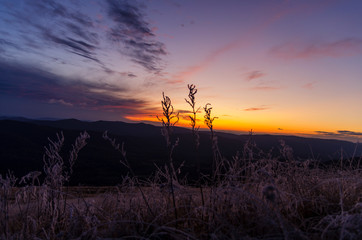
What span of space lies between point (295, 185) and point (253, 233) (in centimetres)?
155

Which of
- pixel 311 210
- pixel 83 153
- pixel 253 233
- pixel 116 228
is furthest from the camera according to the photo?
pixel 83 153

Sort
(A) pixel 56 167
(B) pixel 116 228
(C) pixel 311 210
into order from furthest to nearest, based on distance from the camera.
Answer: (A) pixel 56 167, (C) pixel 311 210, (B) pixel 116 228

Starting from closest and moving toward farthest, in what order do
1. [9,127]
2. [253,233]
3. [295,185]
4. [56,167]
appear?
[253,233] < [56,167] < [295,185] < [9,127]

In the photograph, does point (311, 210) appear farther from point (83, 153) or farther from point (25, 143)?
point (25, 143)

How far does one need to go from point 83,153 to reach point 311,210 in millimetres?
95197

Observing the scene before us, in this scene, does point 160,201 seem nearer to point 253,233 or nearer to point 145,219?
point 145,219

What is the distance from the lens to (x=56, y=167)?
9.80 feet

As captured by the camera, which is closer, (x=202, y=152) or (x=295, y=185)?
(x=295, y=185)

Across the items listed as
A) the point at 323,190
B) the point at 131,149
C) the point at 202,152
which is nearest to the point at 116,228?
the point at 323,190

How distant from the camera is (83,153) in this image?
8944cm

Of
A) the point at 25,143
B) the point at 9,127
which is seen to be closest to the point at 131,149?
the point at 25,143

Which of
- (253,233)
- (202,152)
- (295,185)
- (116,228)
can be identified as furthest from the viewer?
(202,152)

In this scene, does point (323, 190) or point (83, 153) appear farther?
point (83, 153)

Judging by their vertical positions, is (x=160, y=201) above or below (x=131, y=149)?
above
